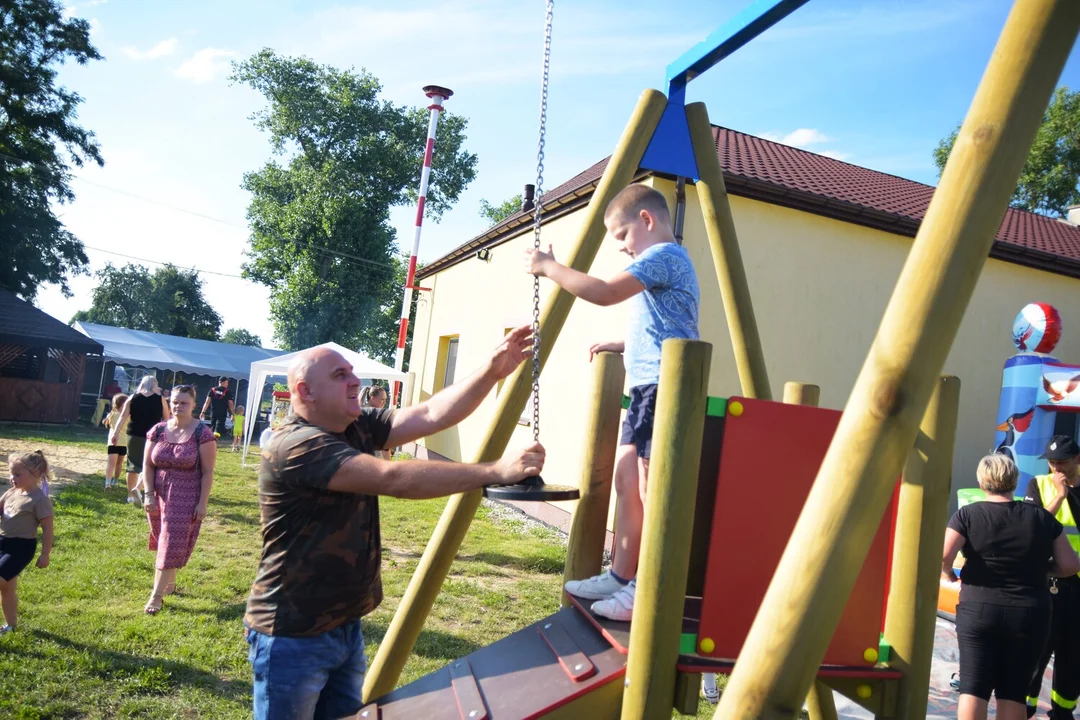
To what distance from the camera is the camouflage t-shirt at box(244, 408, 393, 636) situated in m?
2.28

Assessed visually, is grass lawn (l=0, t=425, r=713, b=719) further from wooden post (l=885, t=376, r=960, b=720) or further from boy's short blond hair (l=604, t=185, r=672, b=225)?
boy's short blond hair (l=604, t=185, r=672, b=225)

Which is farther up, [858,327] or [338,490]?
[858,327]

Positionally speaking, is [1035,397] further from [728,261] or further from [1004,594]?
[728,261]

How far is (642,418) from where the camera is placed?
256 centimetres

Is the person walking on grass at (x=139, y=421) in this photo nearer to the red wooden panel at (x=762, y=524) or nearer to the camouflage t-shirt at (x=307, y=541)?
the camouflage t-shirt at (x=307, y=541)

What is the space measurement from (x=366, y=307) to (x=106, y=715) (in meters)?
30.8

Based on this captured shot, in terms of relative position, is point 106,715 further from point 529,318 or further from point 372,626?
point 529,318

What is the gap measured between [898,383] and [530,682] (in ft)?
4.80

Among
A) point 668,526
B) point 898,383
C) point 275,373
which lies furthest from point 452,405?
point 275,373

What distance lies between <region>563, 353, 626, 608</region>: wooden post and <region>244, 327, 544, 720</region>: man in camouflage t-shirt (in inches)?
25.4

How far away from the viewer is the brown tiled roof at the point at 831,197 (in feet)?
29.6

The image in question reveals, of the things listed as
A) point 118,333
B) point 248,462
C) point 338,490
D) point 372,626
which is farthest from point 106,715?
point 118,333

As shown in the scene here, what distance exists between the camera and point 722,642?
195cm

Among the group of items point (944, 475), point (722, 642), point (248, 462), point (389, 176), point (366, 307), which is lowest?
point (248, 462)
